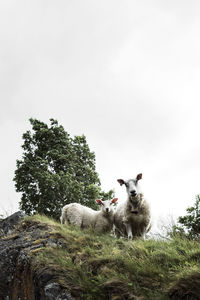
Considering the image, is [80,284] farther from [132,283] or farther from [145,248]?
[145,248]

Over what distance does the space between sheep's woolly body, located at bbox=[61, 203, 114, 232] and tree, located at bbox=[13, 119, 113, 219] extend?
6.28m

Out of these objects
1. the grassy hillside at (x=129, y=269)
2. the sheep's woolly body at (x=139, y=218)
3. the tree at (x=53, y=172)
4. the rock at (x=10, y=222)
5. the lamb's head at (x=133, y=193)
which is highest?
the tree at (x=53, y=172)

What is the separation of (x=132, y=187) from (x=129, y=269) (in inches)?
144

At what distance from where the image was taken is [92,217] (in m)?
10.5

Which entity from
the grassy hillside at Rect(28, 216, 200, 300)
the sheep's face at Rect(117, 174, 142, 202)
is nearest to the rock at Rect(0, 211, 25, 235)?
the grassy hillside at Rect(28, 216, 200, 300)

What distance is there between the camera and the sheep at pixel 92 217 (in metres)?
9.95

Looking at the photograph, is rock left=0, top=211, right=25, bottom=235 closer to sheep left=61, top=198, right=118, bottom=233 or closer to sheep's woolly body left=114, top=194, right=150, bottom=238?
sheep left=61, top=198, right=118, bottom=233

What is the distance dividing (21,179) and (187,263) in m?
15.1

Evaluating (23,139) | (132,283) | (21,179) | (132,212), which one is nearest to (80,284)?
(132,283)

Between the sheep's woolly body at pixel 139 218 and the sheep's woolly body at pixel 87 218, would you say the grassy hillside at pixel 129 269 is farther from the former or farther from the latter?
the sheep's woolly body at pixel 87 218

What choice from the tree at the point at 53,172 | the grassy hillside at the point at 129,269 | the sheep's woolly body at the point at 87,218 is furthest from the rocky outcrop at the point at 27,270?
the tree at the point at 53,172

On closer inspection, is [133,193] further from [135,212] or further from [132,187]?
[135,212]

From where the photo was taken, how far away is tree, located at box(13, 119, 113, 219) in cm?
1689

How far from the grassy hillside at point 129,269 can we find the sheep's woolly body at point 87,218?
349 centimetres
